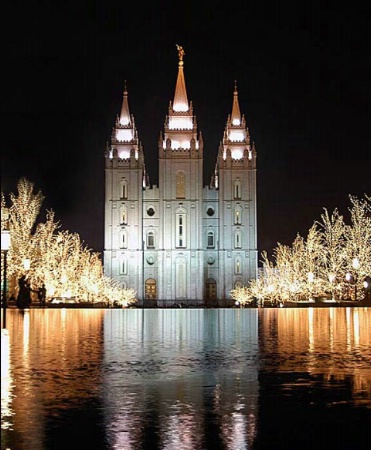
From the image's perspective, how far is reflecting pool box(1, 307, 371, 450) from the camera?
800cm

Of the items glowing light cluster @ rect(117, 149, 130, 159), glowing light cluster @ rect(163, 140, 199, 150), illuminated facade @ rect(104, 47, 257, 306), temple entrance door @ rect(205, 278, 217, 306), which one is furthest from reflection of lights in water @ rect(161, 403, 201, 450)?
glowing light cluster @ rect(117, 149, 130, 159)

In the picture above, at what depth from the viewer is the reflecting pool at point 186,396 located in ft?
26.2

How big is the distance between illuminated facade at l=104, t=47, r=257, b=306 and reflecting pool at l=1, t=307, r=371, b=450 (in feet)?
261

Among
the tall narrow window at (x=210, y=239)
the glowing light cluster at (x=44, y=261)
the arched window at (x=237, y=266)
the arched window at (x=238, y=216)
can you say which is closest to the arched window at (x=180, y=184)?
the tall narrow window at (x=210, y=239)

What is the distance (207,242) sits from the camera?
331ft

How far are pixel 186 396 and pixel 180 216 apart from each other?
8846 centimetres

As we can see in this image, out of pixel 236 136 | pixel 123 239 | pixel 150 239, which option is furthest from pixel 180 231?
pixel 236 136

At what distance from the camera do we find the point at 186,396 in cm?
1053

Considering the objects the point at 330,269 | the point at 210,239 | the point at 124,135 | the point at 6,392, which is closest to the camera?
the point at 6,392

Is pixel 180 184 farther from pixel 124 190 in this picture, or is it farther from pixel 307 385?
pixel 307 385

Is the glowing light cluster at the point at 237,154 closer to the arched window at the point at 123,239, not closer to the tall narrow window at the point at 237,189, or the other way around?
the tall narrow window at the point at 237,189

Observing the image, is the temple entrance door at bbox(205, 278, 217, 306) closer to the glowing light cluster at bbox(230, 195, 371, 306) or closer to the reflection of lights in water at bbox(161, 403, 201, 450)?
the glowing light cluster at bbox(230, 195, 371, 306)

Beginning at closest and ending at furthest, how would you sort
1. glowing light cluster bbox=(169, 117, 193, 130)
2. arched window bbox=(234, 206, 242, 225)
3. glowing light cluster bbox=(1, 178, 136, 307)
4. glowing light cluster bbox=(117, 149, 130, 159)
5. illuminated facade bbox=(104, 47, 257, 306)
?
glowing light cluster bbox=(1, 178, 136, 307) → illuminated facade bbox=(104, 47, 257, 306) → arched window bbox=(234, 206, 242, 225) → glowing light cluster bbox=(169, 117, 193, 130) → glowing light cluster bbox=(117, 149, 130, 159)

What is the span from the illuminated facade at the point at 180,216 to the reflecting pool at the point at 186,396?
79.6 metres
